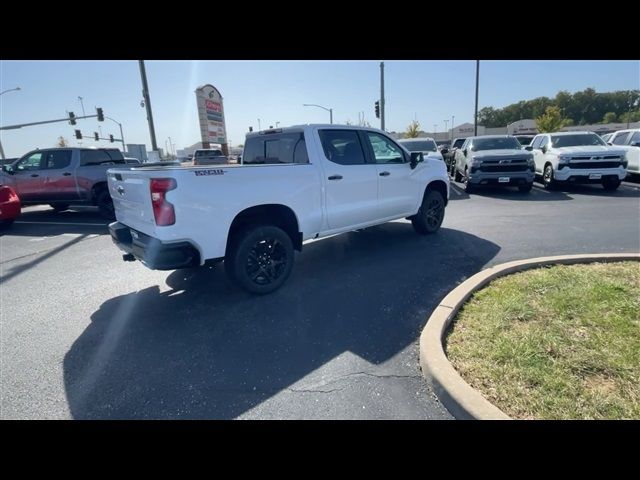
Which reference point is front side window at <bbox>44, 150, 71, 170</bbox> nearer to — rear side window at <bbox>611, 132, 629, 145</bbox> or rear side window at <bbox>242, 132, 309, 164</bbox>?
rear side window at <bbox>242, 132, 309, 164</bbox>

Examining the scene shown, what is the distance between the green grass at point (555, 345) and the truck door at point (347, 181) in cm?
204

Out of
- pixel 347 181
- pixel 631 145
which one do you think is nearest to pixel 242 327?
pixel 347 181

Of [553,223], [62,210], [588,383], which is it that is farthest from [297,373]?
[62,210]

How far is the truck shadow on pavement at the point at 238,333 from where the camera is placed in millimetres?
2518

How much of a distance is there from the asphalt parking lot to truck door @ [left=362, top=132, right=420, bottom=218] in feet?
2.42

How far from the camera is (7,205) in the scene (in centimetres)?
845

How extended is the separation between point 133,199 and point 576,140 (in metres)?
13.6

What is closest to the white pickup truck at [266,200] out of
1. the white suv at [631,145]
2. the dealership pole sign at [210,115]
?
the white suv at [631,145]

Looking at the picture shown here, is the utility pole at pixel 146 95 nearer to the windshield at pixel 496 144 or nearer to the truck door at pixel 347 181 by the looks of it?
the windshield at pixel 496 144

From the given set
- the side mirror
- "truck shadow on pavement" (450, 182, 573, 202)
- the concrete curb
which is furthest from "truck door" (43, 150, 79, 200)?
"truck shadow on pavement" (450, 182, 573, 202)

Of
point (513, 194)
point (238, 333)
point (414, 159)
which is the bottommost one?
point (238, 333)

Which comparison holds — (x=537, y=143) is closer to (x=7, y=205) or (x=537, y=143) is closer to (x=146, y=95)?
(x=7, y=205)

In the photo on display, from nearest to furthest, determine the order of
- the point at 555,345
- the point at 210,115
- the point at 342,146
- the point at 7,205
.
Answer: the point at 555,345 → the point at 342,146 → the point at 7,205 → the point at 210,115

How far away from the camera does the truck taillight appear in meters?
3.25
